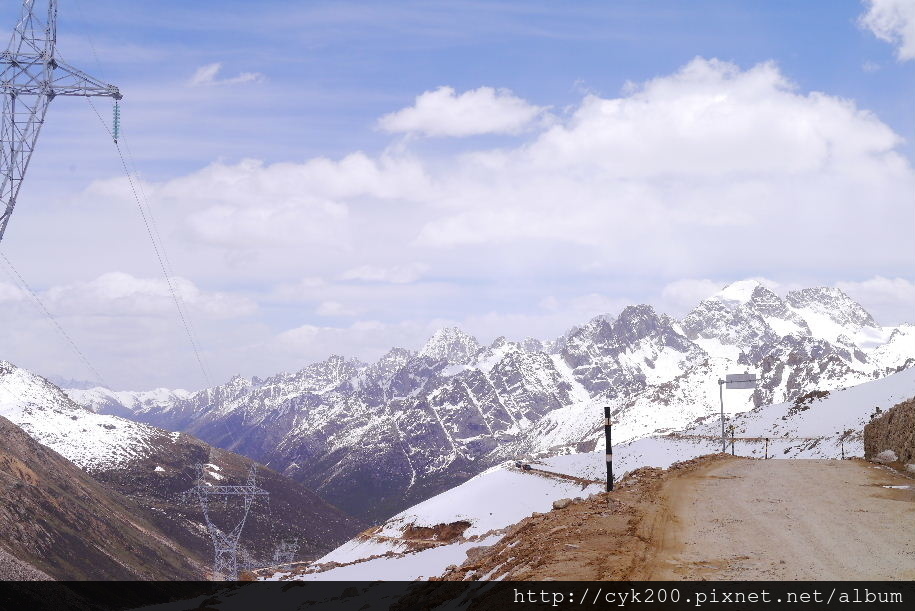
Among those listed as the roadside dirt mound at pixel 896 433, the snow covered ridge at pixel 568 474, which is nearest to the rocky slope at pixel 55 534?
the snow covered ridge at pixel 568 474

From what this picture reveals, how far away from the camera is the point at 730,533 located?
698 inches

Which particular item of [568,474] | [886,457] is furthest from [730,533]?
[568,474]

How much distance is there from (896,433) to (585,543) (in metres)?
19.3

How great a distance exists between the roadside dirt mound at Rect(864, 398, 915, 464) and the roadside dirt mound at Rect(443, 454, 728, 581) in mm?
9522

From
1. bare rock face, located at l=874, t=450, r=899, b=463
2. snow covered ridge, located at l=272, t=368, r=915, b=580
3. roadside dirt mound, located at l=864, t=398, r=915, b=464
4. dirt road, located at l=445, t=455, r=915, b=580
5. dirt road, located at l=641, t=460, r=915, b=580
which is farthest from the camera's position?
snow covered ridge, located at l=272, t=368, r=915, b=580

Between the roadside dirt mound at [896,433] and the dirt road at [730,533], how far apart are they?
184cm

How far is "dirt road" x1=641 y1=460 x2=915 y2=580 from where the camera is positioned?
1437 cm

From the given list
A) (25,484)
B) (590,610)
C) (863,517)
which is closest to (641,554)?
(590,610)

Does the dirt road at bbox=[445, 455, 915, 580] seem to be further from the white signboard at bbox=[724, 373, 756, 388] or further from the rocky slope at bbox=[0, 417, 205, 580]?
the rocky slope at bbox=[0, 417, 205, 580]

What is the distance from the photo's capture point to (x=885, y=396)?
58000mm

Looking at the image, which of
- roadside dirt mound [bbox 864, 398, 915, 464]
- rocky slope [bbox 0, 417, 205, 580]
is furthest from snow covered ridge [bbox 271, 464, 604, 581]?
rocky slope [bbox 0, 417, 205, 580]

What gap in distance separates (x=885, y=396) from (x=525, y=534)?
45395mm

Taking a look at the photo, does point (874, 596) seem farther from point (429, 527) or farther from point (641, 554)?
point (429, 527)

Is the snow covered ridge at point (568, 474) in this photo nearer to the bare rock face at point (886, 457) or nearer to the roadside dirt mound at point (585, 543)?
the roadside dirt mound at point (585, 543)
